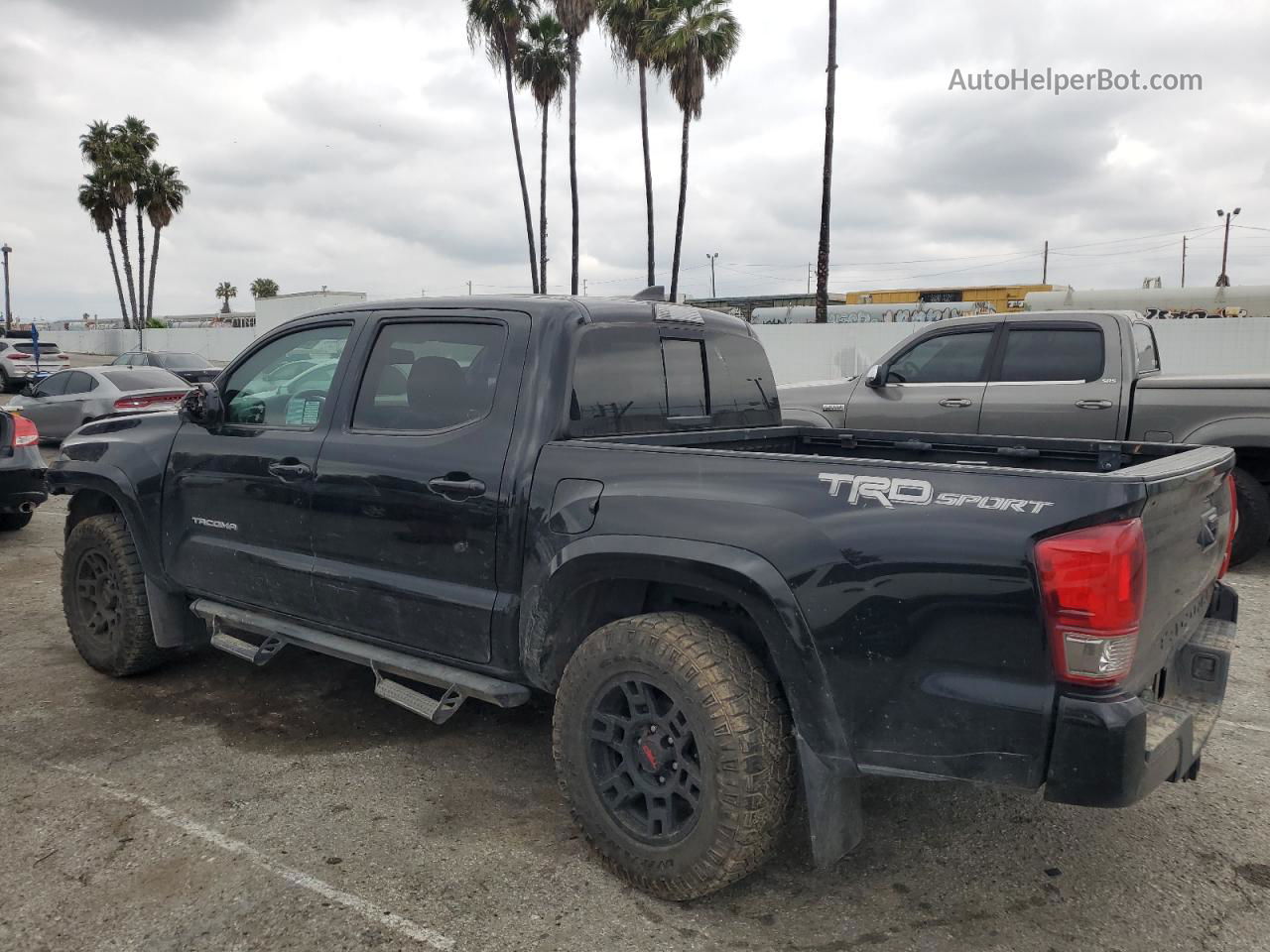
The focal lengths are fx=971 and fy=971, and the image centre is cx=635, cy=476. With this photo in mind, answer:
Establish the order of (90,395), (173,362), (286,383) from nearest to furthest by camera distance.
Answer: (286,383), (90,395), (173,362)

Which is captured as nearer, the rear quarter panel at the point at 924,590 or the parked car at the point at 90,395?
the rear quarter panel at the point at 924,590

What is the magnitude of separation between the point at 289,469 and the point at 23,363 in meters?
29.5

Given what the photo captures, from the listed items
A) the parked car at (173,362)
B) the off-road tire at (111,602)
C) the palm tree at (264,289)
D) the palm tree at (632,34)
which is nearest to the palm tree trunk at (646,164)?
the palm tree at (632,34)

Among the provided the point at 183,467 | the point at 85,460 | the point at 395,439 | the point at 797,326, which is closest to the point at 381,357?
the point at 395,439

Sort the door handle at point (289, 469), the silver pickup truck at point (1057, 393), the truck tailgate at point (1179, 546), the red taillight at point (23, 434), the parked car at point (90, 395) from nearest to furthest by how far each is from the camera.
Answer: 1. the truck tailgate at point (1179, 546)
2. the door handle at point (289, 469)
3. the silver pickup truck at point (1057, 393)
4. the red taillight at point (23, 434)
5. the parked car at point (90, 395)

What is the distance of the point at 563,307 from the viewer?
3.38 m

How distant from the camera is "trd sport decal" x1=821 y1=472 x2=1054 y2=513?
7.54 feet

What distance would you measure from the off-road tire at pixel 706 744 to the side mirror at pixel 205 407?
7.31ft

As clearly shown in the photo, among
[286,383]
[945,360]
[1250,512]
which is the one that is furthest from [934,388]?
[286,383]

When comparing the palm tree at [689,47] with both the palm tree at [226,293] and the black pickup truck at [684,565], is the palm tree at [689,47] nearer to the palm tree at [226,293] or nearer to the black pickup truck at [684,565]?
the black pickup truck at [684,565]

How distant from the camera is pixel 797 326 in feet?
82.7

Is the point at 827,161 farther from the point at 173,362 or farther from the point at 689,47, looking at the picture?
the point at 173,362

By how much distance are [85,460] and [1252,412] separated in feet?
23.1

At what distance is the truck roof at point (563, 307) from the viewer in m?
3.40
